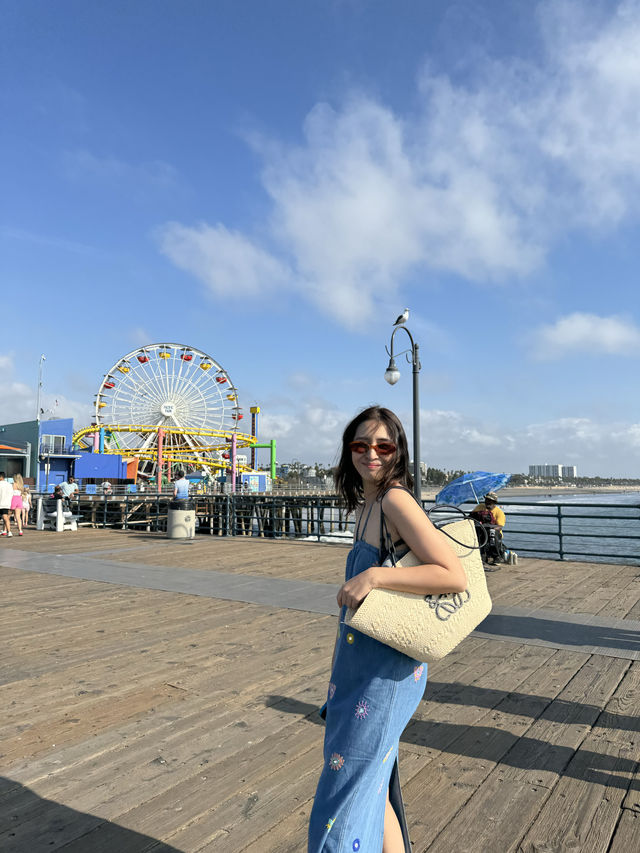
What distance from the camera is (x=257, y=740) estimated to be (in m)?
3.16

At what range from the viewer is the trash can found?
14031mm

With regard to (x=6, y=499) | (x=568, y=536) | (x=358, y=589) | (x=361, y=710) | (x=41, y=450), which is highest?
(x=41, y=450)

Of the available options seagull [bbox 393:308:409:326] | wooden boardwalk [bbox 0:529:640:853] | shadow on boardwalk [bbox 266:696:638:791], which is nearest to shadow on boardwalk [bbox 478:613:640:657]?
wooden boardwalk [bbox 0:529:640:853]

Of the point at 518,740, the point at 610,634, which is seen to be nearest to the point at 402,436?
the point at 518,740

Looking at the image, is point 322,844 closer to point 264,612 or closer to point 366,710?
point 366,710

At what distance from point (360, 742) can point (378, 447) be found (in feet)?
2.61

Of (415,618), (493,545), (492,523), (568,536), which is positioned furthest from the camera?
(568,536)

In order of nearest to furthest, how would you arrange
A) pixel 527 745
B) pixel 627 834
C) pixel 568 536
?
pixel 627 834 < pixel 527 745 < pixel 568 536

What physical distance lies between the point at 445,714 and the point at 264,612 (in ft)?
9.90

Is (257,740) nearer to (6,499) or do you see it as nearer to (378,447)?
(378,447)

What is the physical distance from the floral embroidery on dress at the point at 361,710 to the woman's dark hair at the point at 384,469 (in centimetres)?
57

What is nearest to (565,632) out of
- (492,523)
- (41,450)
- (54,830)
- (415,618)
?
(492,523)

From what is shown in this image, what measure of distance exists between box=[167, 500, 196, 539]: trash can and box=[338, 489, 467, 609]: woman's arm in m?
13.1

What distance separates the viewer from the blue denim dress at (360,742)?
1508 millimetres
